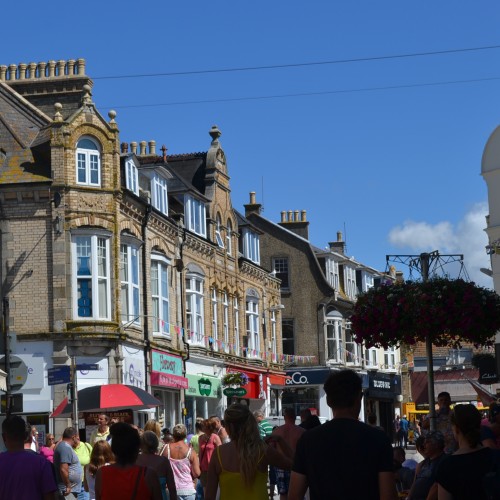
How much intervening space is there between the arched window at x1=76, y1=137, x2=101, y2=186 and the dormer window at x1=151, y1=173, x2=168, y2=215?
5.21 metres

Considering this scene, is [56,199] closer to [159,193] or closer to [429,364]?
[159,193]

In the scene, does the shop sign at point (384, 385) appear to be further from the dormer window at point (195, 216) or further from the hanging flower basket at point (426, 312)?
the hanging flower basket at point (426, 312)

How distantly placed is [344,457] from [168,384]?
104 ft

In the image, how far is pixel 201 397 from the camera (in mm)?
43656

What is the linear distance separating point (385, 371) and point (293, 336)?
36.9 ft

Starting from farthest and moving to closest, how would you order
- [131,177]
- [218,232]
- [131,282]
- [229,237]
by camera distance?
1. [229,237]
2. [218,232]
3. [131,177]
4. [131,282]

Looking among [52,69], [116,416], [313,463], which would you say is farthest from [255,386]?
[313,463]

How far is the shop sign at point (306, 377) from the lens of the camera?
5953 centimetres

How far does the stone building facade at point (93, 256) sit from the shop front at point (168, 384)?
0.16 ft

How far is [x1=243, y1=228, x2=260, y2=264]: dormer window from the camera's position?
51.4 meters

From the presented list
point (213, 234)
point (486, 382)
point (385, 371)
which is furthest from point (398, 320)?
point (385, 371)

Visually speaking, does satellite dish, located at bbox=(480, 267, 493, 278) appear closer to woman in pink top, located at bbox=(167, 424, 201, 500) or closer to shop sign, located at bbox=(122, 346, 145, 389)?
shop sign, located at bbox=(122, 346, 145, 389)

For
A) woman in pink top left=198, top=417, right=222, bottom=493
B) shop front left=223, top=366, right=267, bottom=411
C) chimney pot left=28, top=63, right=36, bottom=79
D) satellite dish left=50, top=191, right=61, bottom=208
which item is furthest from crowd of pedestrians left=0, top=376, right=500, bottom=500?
shop front left=223, top=366, right=267, bottom=411

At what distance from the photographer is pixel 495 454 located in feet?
25.2
